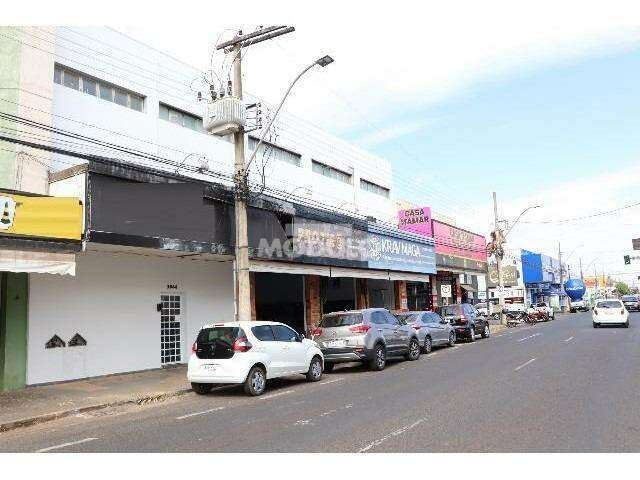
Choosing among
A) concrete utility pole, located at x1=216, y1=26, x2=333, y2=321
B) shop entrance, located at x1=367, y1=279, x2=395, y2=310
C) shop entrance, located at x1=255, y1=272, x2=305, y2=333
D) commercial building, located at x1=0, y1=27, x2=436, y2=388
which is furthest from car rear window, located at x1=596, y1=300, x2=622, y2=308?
concrete utility pole, located at x1=216, y1=26, x2=333, y2=321

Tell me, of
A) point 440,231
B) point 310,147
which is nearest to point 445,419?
point 310,147

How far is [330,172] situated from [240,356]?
2513cm

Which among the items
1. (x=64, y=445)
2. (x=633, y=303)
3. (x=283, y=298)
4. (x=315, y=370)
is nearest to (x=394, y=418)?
(x=64, y=445)

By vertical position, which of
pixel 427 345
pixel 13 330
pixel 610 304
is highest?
pixel 13 330

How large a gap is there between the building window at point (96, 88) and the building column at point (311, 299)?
1010cm

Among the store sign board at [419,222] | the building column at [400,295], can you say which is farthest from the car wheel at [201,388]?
the store sign board at [419,222]

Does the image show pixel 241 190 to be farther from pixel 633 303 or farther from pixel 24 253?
pixel 633 303

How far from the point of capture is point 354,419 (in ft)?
28.3

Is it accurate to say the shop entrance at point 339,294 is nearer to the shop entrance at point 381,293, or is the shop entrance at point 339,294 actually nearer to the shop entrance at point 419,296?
the shop entrance at point 381,293

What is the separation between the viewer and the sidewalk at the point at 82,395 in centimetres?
1020

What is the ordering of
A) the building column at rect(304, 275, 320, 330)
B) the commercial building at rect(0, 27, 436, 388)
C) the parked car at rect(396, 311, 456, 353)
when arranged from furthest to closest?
the building column at rect(304, 275, 320, 330), the parked car at rect(396, 311, 456, 353), the commercial building at rect(0, 27, 436, 388)

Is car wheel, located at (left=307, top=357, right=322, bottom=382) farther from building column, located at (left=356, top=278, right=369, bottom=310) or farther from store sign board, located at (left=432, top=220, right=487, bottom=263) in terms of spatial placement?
store sign board, located at (left=432, top=220, right=487, bottom=263)

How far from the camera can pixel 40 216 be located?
1227cm

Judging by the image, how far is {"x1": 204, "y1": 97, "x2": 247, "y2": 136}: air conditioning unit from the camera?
1566 centimetres
